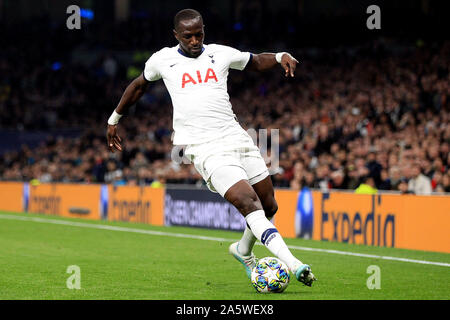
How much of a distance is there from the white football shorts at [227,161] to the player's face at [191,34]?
2.94 ft

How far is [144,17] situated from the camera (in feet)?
130

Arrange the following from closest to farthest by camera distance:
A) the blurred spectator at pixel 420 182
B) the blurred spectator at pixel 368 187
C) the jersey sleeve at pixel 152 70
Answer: the jersey sleeve at pixel 152 70
the blurred spectator at pixel 420 182
the blurred spectator at pixel 368 187

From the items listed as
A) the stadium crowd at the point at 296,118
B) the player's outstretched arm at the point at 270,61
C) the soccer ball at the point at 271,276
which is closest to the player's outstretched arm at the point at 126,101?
the player's outstretched arm at the point at 270,61

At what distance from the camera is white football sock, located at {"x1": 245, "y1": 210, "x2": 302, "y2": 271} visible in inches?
287

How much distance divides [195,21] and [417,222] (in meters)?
7.55

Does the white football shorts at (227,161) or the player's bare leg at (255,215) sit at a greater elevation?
the white football shorts at (227,161)

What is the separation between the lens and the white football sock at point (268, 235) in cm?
729

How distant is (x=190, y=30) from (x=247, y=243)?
89.4 inches

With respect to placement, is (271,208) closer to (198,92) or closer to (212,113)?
(212,113)

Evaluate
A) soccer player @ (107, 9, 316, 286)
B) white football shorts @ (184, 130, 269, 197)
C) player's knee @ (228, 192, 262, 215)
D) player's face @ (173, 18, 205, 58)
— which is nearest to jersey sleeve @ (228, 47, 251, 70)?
soccer player @ (107, 9, 316, 286)

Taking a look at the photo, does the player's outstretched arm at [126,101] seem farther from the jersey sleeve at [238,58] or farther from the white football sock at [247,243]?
the white football sock at [247,243]

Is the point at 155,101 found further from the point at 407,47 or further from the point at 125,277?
the point at 125,277

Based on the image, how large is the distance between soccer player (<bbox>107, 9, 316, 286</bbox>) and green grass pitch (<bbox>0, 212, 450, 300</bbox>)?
938 mm
